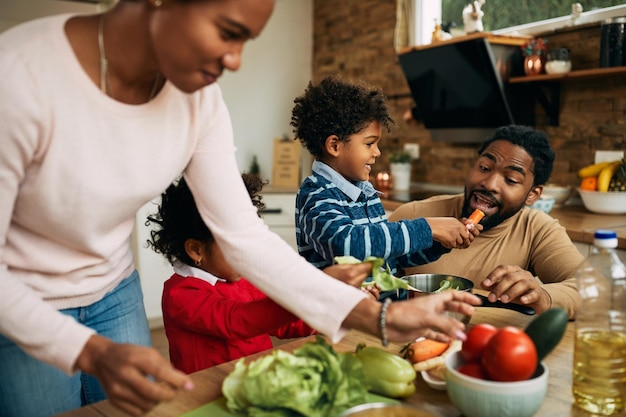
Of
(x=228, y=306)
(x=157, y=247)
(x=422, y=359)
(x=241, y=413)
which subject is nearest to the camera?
(x=241, y=413)

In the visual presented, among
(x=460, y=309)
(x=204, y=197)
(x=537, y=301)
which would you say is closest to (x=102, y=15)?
(x=204, y=197)

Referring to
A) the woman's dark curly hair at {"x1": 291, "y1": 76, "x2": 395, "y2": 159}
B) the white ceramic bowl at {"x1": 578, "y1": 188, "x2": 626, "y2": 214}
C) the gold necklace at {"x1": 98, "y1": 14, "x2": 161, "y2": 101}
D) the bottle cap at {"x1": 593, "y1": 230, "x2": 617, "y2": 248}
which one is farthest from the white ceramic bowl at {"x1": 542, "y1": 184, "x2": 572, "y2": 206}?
the gold necklace at {"x1": 98, "y1": 14, "x2": 161, "y2": 101}

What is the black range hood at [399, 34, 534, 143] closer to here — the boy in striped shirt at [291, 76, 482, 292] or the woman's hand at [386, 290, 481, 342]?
the boy in striped shirt at [291, 76, 482, 292]

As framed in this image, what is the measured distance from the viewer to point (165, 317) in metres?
1.42

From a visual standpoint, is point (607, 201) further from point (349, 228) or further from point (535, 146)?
point (349, 228)

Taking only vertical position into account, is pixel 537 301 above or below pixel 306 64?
below

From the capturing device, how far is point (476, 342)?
3.08 ft

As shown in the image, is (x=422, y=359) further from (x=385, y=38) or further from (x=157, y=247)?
(x=385, y=38)

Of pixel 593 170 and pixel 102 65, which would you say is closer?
pixel 102 65

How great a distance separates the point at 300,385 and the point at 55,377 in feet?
1.76

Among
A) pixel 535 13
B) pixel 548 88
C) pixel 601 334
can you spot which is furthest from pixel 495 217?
pixel 535 13

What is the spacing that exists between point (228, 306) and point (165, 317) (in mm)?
222

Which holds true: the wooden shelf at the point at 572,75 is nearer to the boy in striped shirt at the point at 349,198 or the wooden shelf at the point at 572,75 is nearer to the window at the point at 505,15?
the window at the point at 505,15

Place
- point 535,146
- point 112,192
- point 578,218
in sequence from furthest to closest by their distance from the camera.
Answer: point 578,218 < point 535,146 < point 112,192
